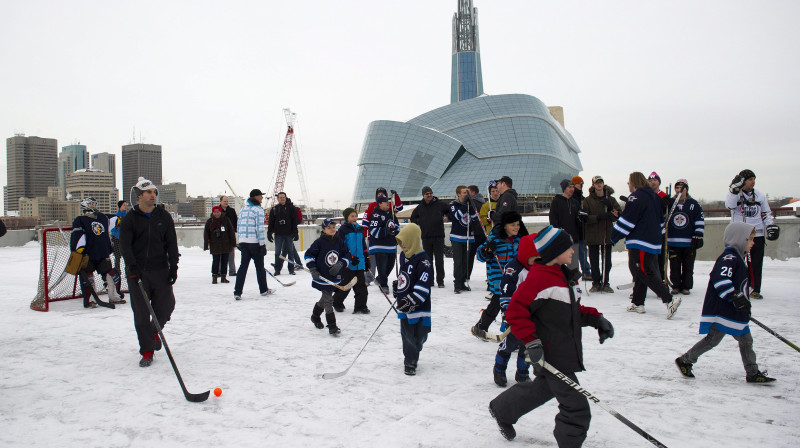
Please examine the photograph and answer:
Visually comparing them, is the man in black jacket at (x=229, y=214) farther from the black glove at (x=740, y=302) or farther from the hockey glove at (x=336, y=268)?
the black glove at (x=740, y=302)

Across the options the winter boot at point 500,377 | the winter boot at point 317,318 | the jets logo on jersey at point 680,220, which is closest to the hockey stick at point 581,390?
the winter boot at point 500,377

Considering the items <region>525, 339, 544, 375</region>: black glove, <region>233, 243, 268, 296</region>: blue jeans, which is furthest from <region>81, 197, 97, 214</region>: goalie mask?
<region>525, 339, 544, 375</region>: black glove

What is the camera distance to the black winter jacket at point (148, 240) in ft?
14.4

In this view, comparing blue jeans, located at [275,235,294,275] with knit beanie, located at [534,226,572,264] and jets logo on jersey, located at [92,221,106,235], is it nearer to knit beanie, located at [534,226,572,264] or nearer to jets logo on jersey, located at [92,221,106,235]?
jets logo on jersey, located at [92,221,106,235]

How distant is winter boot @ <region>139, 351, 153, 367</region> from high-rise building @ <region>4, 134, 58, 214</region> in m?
207

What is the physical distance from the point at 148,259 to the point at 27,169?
221 m

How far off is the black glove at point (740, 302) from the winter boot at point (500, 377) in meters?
1.70

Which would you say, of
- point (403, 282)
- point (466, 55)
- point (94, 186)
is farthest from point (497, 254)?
point (94, 186)

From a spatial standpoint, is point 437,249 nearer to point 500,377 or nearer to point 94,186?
point 500,377

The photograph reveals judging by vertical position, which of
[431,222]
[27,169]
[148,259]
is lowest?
[148,259]

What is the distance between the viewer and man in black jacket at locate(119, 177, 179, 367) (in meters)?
4.41

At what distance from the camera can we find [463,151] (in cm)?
6006

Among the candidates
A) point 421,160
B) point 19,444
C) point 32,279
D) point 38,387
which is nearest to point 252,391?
point 19,444

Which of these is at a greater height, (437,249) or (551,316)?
(551,316)
